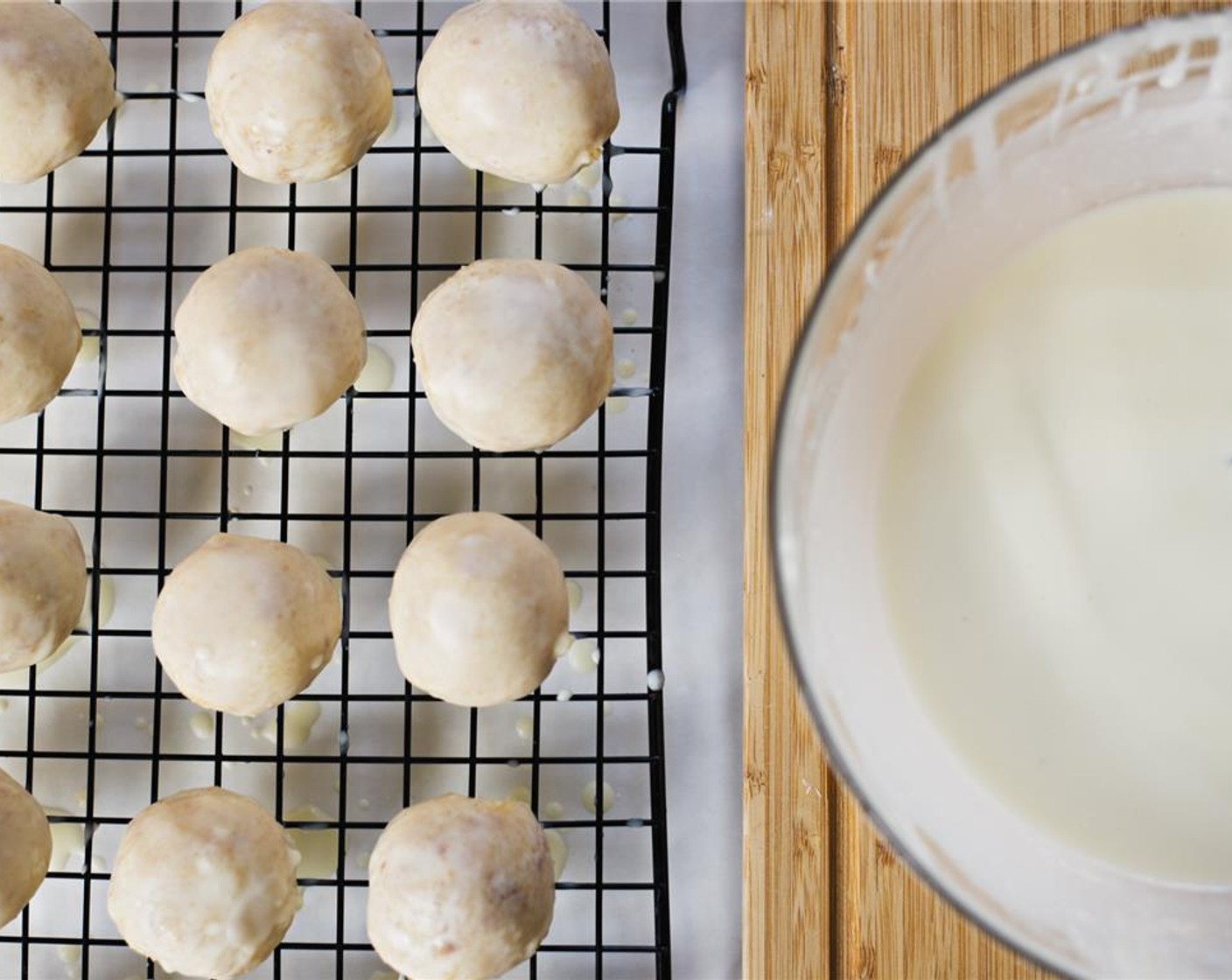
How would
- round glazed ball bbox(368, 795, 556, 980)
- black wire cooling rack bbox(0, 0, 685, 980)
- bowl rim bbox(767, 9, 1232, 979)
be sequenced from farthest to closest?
black wire cooling rack bbox(0, 0, 685, 980)
round glazed ball bbox(368, 795, 556, 980)
bowl rim bbox(767, 9, 1232, 979)

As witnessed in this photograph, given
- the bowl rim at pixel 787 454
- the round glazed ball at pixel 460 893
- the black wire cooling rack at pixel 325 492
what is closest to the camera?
the bowl rim at pixel 787 454

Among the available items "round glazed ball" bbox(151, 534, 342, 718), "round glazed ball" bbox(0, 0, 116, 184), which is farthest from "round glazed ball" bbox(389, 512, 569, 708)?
"round glazed ball" bbox(0, 0, 116, 184)

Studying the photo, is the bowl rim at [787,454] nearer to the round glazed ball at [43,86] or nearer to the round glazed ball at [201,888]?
the round glazed ball at [201,888]


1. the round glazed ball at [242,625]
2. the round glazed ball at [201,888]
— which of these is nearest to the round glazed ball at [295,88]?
the round glazed ball at [242,625]

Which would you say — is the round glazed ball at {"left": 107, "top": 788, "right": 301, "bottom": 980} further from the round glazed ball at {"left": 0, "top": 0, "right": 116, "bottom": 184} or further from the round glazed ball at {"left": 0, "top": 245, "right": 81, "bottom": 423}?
the round glazed ball at {"left": 0, "top": 0, "right": 116, "bottom": 184}

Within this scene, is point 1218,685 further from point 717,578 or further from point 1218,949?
point 717,578

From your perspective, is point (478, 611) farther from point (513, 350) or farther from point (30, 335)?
point (30, 335)
